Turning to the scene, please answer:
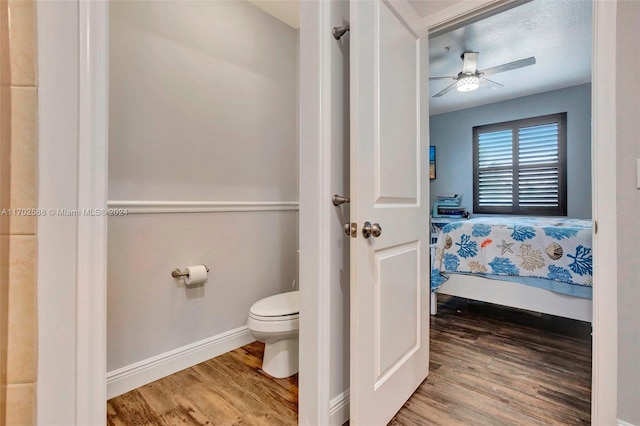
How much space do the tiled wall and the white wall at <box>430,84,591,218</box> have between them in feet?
16.4

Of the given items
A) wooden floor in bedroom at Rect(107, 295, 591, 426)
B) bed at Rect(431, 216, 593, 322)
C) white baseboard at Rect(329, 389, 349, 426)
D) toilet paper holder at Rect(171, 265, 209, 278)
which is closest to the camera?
white baseboard at Rect(329, 389, 349, 426)

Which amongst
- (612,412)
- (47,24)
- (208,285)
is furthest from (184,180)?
(612,412)

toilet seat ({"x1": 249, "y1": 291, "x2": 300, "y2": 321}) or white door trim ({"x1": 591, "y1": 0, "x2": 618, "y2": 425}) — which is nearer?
white door trim ({"x1": 591, "y1": 0, "x2": 618, "y2": 425})

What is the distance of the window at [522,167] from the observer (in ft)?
13.3

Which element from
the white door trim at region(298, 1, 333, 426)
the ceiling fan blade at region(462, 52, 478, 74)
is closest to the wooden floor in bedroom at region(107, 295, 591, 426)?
the white door trim at region(298, 1, 333, 426)

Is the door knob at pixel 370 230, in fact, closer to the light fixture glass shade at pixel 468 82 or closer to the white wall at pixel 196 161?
the white wall at pixel 196 161

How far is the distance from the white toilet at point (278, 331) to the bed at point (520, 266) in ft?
5.05

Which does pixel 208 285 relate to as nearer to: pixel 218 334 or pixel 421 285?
pixel 218 334

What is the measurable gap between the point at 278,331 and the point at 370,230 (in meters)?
0.87

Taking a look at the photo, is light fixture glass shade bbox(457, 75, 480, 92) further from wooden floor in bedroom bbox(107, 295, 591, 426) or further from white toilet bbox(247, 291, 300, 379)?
white toilet bbox(247, 291, 300, 379)

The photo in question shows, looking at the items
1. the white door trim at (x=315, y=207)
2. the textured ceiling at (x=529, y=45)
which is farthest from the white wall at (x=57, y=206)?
the textured ceiling at (x=529, y=45)

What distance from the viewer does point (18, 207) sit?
0.50 m
